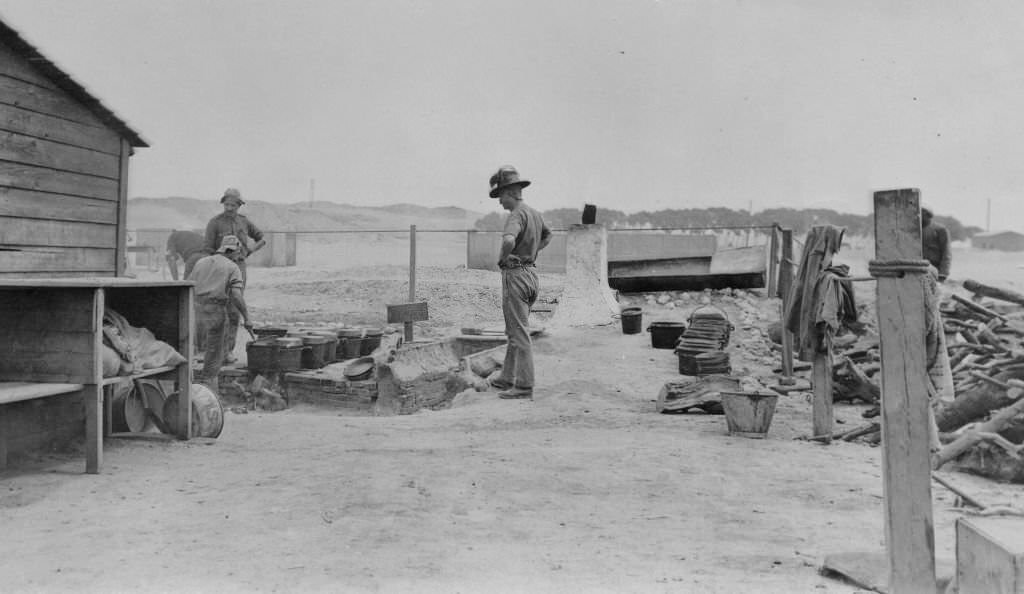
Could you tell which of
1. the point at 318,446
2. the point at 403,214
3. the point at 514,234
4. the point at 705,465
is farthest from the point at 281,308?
the point at 403,214

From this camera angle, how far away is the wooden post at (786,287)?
9.30 meters

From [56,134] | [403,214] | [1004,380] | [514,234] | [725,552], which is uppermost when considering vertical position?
[403,214]

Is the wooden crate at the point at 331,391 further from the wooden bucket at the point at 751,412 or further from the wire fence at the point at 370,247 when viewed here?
the wire fence at the point at 370,247

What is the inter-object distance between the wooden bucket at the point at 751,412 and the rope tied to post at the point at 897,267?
3.62m

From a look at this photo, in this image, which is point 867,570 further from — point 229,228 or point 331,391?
point 229,228

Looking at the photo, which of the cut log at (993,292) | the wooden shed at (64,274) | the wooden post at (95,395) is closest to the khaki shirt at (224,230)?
the wooden shed at (64,274)

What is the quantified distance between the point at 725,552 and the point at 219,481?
312cm

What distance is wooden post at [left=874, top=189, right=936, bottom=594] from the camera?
9.71 feet

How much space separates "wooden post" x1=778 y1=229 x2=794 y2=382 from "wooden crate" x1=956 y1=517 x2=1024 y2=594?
18.0 feet

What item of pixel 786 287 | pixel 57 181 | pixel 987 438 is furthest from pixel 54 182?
pixel 786 287

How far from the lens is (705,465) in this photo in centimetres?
548

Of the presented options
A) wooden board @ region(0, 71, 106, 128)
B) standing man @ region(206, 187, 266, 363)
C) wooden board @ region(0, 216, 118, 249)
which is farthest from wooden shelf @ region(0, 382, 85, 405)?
standing man @ region(206, 187, 266, 363)

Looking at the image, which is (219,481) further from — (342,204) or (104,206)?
(342,204)

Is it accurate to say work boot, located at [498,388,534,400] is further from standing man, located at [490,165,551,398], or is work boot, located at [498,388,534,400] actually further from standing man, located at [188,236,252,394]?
standing man, located at [188,236,252,394]
